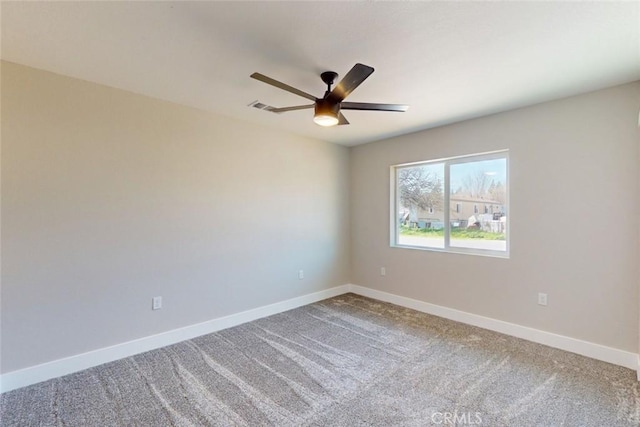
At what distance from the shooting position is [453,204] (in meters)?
3.79

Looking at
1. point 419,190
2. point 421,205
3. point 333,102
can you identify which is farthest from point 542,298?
point 333,102

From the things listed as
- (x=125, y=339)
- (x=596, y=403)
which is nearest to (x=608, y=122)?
(x=596, y=403)

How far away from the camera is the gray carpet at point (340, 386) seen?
6.23 feet

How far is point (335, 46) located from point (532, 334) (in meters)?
3.30

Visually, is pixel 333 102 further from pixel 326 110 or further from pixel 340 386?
pixel 340 386

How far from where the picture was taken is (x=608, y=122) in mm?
2609

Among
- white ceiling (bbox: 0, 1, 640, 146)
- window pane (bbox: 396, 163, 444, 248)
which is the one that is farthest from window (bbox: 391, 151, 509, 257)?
white ceiling (bbox: 0, 1, 640, 146)

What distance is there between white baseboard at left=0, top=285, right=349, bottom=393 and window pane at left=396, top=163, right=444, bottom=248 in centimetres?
196

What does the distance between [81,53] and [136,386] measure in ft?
8.15

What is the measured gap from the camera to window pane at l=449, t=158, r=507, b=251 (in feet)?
11.0

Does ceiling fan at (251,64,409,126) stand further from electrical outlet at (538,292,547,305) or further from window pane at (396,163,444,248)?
electrical outlet at (538,292,547,305)

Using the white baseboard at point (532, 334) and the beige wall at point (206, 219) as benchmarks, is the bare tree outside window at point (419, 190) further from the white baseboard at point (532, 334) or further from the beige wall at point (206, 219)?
the white baseboard at point (532, 334)

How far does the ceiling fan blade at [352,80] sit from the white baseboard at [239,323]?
2708 mm

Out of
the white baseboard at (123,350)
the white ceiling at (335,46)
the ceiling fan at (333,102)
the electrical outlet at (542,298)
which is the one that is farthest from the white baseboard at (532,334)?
the ceiling fan at (333,102)
